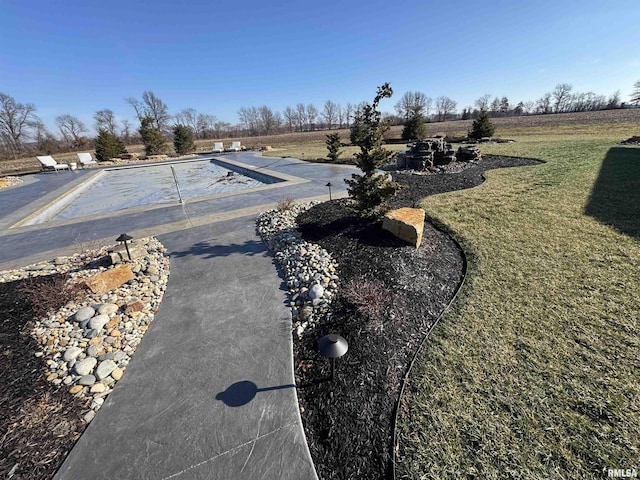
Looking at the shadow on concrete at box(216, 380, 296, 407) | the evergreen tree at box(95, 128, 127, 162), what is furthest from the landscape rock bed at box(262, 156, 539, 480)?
the evergreen tree at box(95, 128, 127, 162)

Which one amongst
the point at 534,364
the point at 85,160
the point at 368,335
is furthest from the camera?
the point at 85,160

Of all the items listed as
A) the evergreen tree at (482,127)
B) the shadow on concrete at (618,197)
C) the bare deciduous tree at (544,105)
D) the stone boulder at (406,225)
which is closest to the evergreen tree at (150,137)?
the stone boulder at (406,225)

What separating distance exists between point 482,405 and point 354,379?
110 cm

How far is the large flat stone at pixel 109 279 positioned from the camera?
377cm

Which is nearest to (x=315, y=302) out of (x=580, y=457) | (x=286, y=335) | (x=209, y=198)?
(x=286, y=335)

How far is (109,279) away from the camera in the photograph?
388 cm

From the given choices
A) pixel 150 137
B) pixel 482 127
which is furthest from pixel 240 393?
pixel 150 137

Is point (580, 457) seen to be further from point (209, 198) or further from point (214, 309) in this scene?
point (209, 198)

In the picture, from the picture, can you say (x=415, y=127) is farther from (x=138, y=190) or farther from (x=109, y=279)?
(x=109, y=279)

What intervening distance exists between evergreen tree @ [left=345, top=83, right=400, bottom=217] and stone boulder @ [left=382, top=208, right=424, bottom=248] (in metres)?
0.43

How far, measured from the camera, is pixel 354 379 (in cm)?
260

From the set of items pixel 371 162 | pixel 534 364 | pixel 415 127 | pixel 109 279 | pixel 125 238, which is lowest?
pixel 534 364

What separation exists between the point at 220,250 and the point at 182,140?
2520 centimetres

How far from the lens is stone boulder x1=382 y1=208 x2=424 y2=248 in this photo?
463 centimetres
